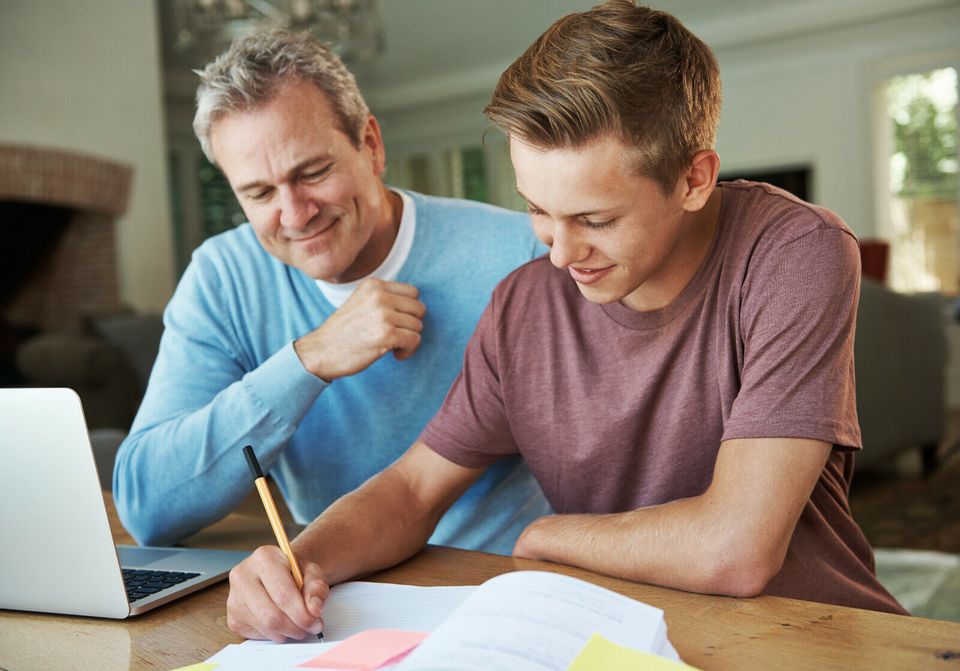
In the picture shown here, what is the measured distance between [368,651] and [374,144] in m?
0.99

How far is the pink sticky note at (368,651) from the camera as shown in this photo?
32.4 inches

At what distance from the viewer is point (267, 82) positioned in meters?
1.46

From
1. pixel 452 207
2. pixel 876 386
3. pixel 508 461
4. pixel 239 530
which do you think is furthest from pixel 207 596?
pixel 876 386

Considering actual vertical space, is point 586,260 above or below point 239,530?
above

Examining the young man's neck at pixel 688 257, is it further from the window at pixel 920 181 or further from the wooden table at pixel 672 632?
the window at pixel 920 181

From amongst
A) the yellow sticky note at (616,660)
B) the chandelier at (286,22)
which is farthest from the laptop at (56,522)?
the chandelier at (286,22)

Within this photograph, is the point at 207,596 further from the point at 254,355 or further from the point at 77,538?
the point at 254,355

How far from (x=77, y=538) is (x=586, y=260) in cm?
60

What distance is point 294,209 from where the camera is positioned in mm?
1458

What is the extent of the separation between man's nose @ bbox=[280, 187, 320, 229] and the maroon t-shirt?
1.05 feet

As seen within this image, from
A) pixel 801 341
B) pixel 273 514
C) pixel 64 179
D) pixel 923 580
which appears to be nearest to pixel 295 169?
pixel 273 514

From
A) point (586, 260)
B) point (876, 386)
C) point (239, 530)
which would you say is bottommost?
point (876, 386)

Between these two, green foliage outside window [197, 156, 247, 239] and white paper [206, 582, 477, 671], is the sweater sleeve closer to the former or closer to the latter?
white paper [206, 582, 477, 671]

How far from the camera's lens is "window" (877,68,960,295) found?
7176mm
